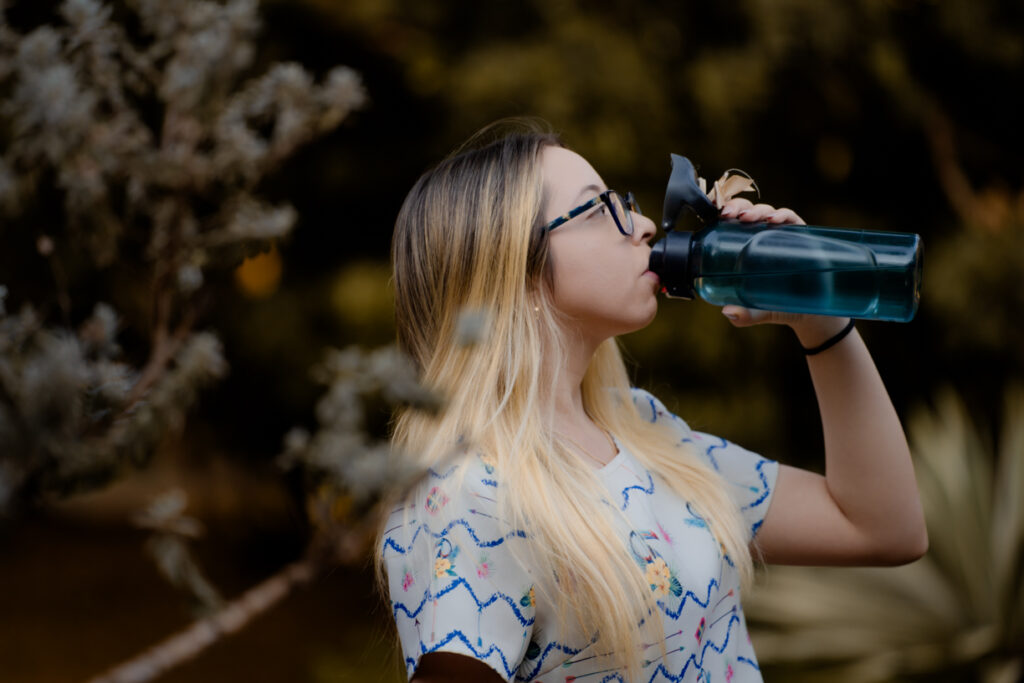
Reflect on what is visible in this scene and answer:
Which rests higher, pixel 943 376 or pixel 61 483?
pixel 61 483

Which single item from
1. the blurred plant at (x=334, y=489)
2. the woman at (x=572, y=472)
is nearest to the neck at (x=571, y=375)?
the woman at (x=572, y=472)

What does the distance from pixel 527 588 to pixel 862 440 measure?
535 millimetres

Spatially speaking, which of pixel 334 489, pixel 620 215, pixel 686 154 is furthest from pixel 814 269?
pixel 686 154

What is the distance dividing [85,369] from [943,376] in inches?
146

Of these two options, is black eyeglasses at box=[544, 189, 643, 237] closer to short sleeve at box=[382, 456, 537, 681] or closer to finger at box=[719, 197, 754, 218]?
finger at box=[719, 197, 754, 218]

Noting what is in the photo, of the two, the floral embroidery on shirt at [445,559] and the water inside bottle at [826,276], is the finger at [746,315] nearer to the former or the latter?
the water inside bottle at [826,276]

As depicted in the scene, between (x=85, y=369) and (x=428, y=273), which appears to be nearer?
(x=85, y=369)

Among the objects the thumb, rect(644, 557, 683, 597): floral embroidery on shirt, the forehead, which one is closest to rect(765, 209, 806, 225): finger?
the thumb

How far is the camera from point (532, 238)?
1170 mm

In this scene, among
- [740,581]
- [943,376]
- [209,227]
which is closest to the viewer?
[209,227]

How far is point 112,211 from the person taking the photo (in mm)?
997

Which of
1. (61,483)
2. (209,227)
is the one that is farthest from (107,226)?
(61,483)

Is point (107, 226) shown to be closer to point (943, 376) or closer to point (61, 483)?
point (61, 483)

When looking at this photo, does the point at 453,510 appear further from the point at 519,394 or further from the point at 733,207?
the point at 733,207
